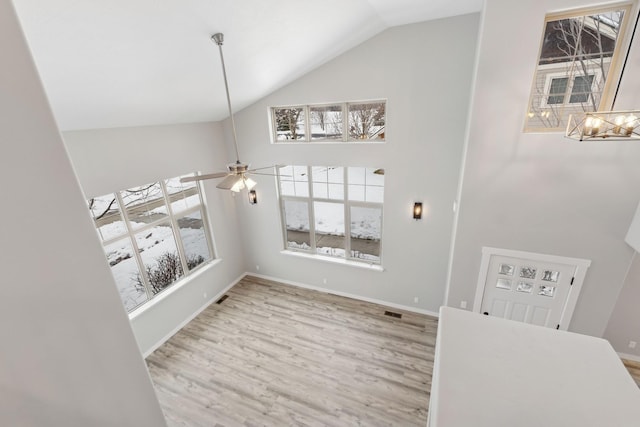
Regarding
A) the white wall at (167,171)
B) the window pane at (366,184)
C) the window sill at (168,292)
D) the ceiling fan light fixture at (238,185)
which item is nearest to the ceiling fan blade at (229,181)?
the ceiling fan light fixture at (238,185)

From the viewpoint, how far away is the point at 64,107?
2.79m

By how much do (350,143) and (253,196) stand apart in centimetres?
238

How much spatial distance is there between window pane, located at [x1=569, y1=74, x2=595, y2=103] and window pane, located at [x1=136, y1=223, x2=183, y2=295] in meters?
6.02

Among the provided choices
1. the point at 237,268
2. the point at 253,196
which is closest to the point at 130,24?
the point at 253,196

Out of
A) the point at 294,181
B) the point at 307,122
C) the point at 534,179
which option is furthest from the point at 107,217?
the point at 534,179

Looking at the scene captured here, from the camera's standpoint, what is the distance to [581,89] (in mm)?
2936

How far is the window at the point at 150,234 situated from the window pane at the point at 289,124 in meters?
1.99

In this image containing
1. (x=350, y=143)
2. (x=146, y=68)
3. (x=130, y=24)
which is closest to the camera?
(x=130, y=24)

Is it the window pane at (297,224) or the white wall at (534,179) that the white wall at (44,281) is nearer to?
the white wall at (534,179)

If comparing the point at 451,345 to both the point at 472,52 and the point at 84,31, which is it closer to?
the point at 84,31

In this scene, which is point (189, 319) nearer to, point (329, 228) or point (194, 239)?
point (194, 239)

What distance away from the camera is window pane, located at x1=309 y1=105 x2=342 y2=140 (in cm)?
489

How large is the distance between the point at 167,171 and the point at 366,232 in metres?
3.73

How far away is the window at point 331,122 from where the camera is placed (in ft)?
15.2
